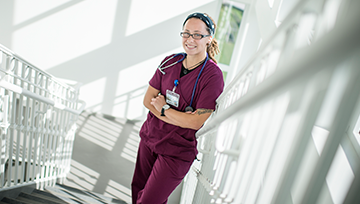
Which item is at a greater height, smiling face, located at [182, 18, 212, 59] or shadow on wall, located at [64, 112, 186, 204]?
smiling face, located at [182, 18, 212, 59]

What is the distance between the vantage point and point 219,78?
1.51 meters

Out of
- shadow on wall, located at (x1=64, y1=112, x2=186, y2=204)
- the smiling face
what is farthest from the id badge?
shadow on wall, located at (x1=64, y1=112, x2=186, y2=204)

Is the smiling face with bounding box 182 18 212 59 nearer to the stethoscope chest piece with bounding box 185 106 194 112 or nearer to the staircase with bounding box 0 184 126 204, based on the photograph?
the stethoscope chest piece with bounding box 185 106 194 112

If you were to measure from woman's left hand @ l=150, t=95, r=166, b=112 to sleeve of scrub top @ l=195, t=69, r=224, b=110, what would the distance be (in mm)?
278

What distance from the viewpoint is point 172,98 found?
5.37 feet

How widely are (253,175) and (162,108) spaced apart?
3.29 feet

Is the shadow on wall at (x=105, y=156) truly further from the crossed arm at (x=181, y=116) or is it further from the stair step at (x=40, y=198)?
the crossed arm at (x=181, y=116)

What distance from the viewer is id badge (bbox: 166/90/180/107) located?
5.29 feet

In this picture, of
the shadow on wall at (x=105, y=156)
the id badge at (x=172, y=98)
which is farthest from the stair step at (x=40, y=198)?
the id badge at (x=172, y=98)

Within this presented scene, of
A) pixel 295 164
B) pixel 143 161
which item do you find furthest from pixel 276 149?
pixel 143 161

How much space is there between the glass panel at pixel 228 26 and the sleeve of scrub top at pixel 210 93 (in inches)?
155

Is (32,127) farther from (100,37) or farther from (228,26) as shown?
(228,26)

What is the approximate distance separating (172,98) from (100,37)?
392 centimetres

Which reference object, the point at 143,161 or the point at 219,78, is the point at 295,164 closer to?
the point at 219,78
